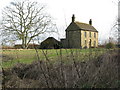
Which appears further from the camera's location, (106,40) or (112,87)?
(106,40)

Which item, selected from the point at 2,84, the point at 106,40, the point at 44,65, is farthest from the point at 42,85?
the point at 106,40

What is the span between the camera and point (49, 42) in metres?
4.62

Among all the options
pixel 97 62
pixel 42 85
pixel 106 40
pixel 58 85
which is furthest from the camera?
Result: pixel 106 40

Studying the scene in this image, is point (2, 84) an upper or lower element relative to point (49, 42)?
lower

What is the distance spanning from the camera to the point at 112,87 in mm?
3660

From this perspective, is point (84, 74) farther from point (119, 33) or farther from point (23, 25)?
point (23, 25)

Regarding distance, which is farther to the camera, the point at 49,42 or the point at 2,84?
the point at 49,42

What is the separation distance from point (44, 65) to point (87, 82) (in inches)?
40.7

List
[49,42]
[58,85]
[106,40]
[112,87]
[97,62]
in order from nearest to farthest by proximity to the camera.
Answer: [58,85] → [112,87] → [97,62] → [49,42] → [106,40]

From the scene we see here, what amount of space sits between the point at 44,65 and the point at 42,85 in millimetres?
445

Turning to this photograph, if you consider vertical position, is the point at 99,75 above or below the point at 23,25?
below

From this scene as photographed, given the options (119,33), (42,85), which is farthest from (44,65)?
(119,33)

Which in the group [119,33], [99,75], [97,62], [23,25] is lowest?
[99,75]

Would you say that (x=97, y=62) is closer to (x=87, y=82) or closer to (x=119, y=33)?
(x=87, y=82)
